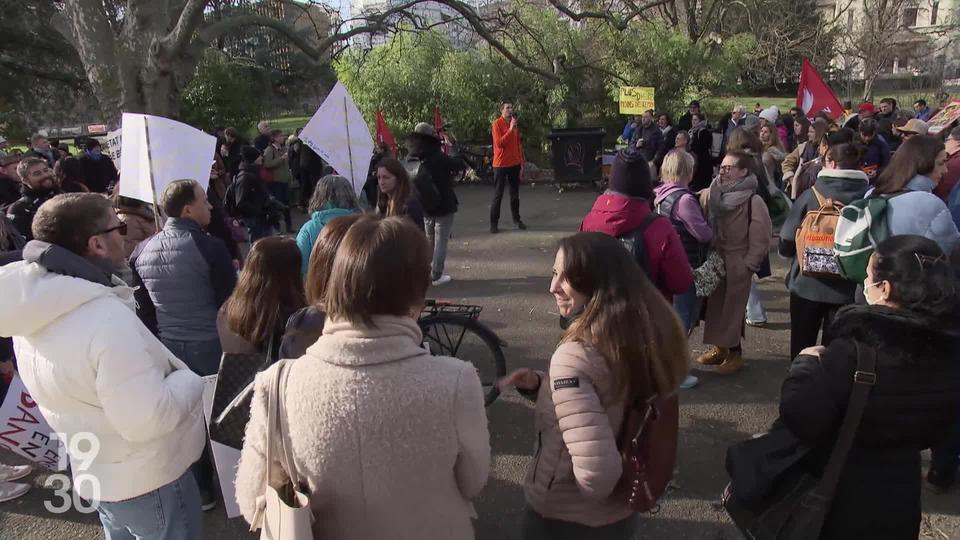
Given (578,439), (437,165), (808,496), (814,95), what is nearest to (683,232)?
(808,496)

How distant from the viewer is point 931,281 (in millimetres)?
1812

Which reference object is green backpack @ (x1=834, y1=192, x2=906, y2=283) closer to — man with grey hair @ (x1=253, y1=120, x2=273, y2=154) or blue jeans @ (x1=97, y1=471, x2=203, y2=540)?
blue jeans @ (x1=97, y1=471, x2=203, y2=540)

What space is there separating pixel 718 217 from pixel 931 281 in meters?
2.53

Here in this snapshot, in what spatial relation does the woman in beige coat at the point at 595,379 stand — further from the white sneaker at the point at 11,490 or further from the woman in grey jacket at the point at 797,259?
the white sneaker at the point at 11,490

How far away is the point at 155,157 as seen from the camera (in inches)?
157

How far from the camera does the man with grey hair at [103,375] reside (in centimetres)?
177

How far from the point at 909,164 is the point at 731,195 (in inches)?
40.7

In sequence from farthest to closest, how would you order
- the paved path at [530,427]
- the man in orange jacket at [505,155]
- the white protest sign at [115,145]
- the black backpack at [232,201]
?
the man in orange jacket at [505,155], the black backpack at [232,201], the white protest sign at [115,145], the paved path at [530,427]

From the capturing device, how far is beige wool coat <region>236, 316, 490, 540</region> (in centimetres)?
133

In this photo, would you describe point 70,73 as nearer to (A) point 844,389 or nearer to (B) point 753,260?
(B) point 753,260

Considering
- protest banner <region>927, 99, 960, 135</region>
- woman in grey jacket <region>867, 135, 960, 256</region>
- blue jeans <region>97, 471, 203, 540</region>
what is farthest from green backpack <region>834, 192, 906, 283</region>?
protest banner <region>927, 99, 960, 135</region>

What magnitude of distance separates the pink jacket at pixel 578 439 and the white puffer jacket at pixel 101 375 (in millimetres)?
1141

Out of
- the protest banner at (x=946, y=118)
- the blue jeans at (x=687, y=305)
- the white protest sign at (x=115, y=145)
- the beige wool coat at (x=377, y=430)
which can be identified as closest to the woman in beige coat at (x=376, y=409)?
the beige wool coat at (x=377, y=430)

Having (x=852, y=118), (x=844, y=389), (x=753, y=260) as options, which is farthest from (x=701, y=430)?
(x=852, y=118)
